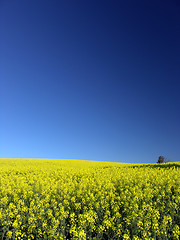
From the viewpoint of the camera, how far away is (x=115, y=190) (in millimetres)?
12469

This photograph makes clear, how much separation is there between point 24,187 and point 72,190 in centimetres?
383

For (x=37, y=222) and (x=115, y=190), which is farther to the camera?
(x=115, y=190)

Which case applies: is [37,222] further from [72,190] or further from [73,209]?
A: [72,190]

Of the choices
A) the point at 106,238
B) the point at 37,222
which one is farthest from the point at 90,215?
the point at 37,222

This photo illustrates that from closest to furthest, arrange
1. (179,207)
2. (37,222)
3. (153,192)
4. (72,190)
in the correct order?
(37,222) → (179,207) → (153,192) → (72,190)

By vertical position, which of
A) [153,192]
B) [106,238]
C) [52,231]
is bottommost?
[106,238]

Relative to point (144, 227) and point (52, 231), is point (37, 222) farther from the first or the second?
point (144, 227)

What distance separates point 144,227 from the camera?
7.06m

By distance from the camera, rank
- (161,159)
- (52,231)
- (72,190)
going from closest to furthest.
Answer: (52,231), (72,190), (161,159)

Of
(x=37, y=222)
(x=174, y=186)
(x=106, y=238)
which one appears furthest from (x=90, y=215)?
(x=174, y=186)

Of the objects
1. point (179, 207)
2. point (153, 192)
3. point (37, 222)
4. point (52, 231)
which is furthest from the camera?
point (153, 192)

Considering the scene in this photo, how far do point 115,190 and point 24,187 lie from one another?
6649 millimetres

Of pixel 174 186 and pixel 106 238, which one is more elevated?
pixel 174 186

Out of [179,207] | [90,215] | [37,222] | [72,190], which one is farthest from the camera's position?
[72,190]
